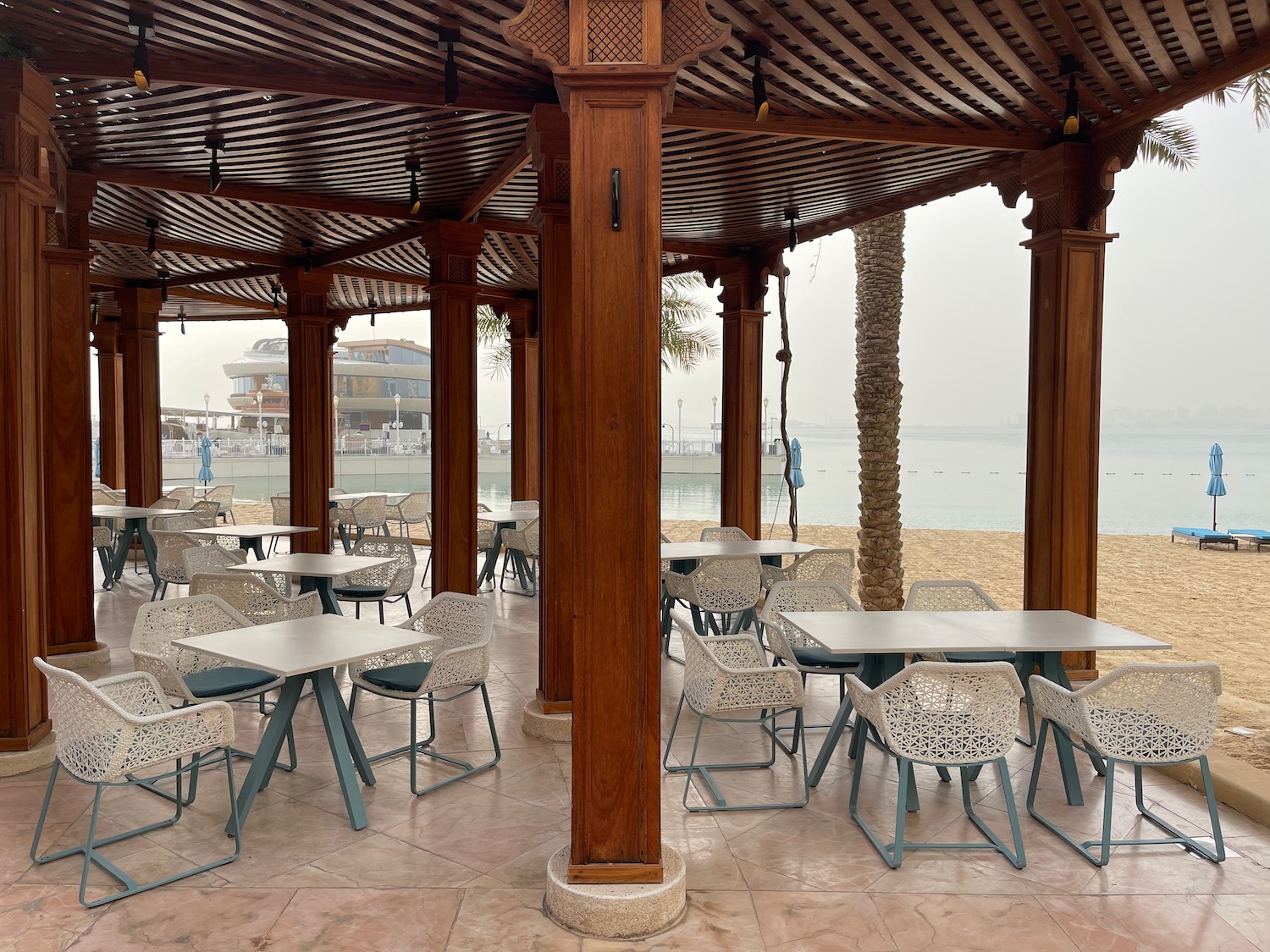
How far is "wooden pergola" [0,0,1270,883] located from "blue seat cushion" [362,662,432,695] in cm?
74

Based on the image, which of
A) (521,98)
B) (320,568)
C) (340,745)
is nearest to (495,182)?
(521,98)

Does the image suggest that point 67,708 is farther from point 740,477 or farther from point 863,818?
point 740,477

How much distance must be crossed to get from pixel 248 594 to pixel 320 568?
975 millimetres

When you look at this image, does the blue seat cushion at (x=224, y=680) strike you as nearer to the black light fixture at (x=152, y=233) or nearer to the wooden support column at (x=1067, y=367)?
the wooden support column at (x=1067, y=367)

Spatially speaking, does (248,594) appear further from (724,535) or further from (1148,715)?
(1148,715)

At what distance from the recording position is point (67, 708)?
3219 mm

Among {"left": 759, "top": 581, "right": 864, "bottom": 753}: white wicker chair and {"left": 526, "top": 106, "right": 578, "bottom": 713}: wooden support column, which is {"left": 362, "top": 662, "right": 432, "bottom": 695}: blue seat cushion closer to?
{"left": 526, "top": 106, "right": 578, "bottom": 713}: wooden support column

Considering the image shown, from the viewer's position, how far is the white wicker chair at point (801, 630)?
180 inches

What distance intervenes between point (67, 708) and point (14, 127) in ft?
8.87

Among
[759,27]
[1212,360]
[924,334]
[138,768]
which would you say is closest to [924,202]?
[759,27]

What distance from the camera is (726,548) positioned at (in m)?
7.19

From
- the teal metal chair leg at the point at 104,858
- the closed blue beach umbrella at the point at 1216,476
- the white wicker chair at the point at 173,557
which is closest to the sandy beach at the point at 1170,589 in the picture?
the closed blue beach umbrella at the point at 1216,476

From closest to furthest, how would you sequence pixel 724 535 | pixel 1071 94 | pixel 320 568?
pixel 1071 94 < pixel 320 568 < pixel 724 535

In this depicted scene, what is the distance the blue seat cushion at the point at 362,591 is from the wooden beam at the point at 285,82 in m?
3.39
